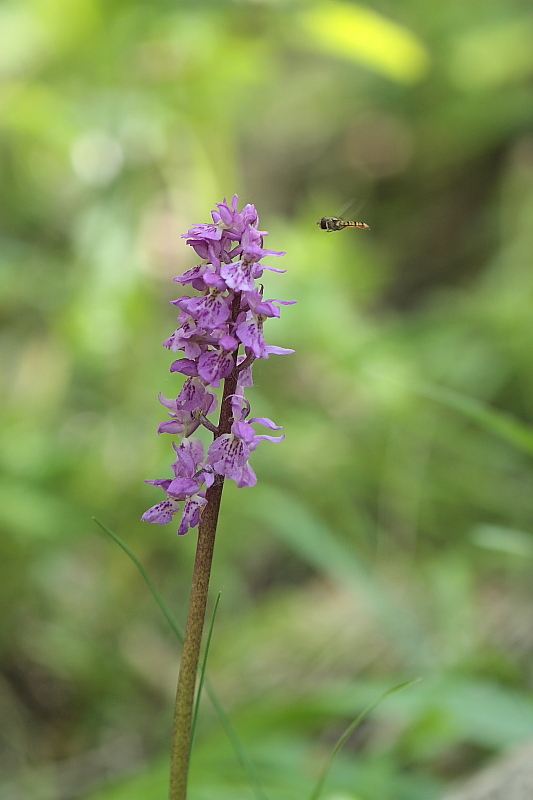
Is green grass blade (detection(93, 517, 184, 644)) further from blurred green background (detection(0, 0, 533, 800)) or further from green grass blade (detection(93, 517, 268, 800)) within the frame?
blurred green background (detection(0, 0, 533, 800))

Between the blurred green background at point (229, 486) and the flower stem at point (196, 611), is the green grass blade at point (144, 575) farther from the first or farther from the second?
the blurred green background at point (229, 486)

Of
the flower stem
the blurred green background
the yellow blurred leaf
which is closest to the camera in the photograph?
the flower stem

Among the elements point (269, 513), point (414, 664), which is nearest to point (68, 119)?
point (269, 513)

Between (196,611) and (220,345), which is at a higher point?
(220,345)

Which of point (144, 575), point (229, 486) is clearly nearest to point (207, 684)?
point (144, 575)

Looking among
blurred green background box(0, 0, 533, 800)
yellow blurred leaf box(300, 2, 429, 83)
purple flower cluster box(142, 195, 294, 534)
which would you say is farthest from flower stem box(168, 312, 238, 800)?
yellow blurred leaf box(300, 2, 429, 83)

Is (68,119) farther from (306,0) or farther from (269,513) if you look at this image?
(269,513)

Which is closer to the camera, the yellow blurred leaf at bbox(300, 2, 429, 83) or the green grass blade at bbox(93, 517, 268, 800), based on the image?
the green grass blade at bbox(93, 517, 268, 800)

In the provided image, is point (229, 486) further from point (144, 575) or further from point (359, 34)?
point (144, 575)
